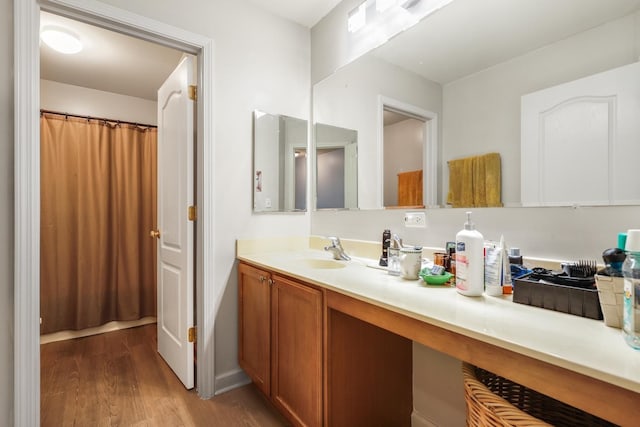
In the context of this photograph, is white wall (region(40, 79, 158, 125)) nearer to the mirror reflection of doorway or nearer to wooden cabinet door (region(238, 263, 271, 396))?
wooden cabinet door (region(238, 263, 271, 396))

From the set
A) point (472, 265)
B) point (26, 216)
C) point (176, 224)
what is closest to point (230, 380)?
point (176, 224)

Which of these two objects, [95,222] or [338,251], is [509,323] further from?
[95,222]

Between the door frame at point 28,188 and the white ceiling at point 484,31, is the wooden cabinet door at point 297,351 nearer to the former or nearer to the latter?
the door frame at point 28,188

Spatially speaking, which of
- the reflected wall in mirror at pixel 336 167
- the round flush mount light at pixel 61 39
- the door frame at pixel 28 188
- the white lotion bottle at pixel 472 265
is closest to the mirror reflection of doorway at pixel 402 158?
the reflected wall in mirror at pixel 336 167

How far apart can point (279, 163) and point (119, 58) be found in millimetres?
1741

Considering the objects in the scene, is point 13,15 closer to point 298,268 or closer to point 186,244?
point 186,244

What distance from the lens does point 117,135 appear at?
312 centimetres

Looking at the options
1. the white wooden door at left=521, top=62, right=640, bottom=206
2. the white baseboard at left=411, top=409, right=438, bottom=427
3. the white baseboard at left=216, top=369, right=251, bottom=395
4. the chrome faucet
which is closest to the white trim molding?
the white baseboard at left=216, top=369, right=251, bottom=395

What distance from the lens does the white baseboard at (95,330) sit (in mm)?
2750

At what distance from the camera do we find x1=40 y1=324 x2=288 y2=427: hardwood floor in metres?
1.65

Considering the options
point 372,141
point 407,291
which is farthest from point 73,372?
point 372,141

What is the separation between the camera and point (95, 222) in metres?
2.98

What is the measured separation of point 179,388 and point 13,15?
212 cm

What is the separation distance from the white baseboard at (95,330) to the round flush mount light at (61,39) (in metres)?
2.41
